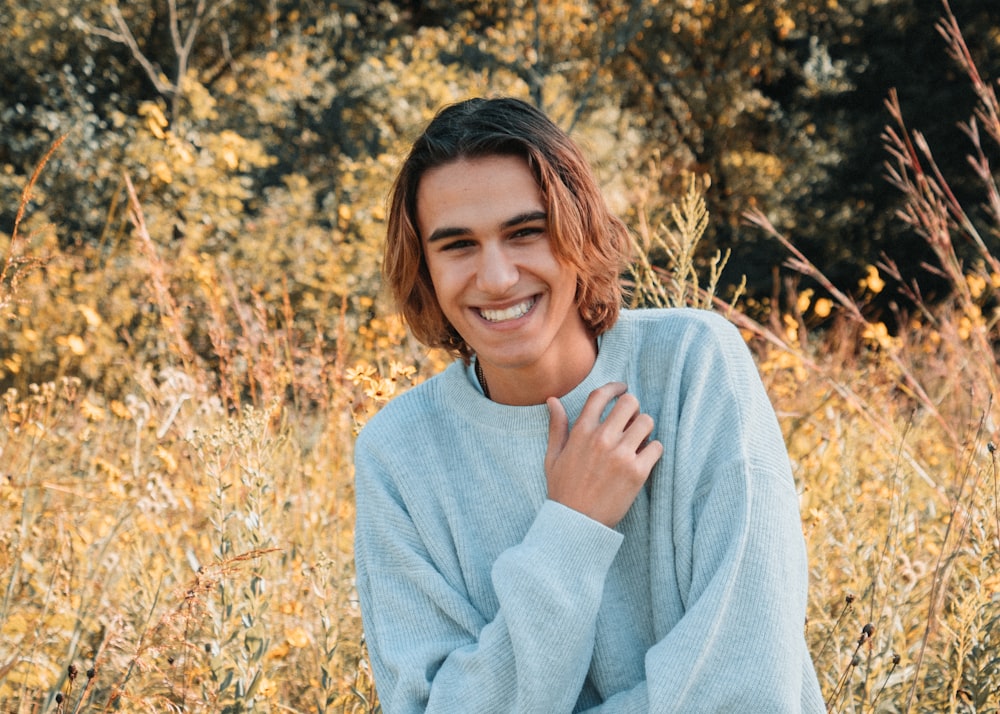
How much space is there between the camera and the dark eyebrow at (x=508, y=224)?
1.34 metres

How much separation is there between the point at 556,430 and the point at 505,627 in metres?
0.28

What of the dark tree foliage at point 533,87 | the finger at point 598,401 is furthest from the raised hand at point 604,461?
the dark tree foliage at point 533,87

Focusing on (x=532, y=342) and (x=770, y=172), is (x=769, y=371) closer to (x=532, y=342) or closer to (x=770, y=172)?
(x=532, y=342)

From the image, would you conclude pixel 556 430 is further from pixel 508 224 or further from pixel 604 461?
pixel 508 224

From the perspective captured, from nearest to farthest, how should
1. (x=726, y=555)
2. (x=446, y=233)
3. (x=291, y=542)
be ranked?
(x=726, y=555)
(x=446, y=233)
(x=291, y=542)

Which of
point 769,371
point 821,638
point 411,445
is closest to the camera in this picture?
point 411,445

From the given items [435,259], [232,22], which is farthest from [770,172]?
[435,259]

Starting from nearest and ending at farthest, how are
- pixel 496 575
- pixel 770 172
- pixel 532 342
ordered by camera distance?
pixel 496 575 < pixel 532 342 < pixel 770 172

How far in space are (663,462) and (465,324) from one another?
0.36 meters

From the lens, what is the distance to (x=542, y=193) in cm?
136

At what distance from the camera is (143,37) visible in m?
7.84

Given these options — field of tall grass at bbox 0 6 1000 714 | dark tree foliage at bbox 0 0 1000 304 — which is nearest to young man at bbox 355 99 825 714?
field of tall grass at bbox 0 6 1000 714

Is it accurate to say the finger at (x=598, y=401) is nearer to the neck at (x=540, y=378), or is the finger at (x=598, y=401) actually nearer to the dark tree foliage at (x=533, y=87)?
the neck at (x=540, y=378)

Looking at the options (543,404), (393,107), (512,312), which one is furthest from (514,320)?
(393,107)
